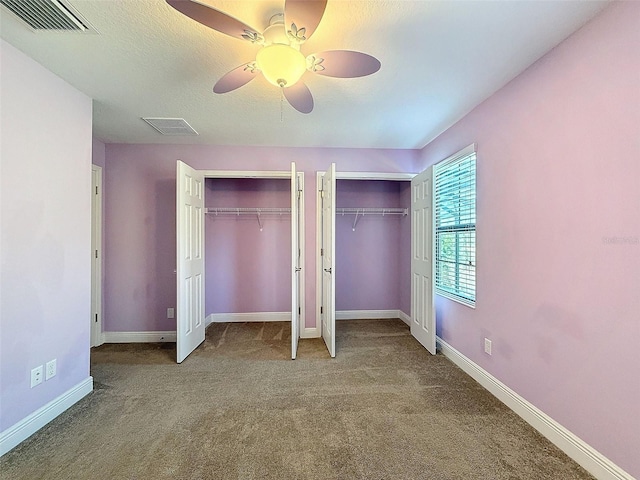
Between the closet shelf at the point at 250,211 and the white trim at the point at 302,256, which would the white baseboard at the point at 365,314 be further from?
the closet shelf at the point at 250,211

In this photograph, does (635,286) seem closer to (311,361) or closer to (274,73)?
(274,73)

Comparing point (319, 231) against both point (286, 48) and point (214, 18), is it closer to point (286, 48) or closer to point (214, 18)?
point (286, 48)

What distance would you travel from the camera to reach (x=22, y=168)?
1818 mm

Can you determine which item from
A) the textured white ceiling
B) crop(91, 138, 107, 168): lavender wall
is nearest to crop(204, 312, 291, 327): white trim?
crop(91, 138, 107, 168): lavender wall

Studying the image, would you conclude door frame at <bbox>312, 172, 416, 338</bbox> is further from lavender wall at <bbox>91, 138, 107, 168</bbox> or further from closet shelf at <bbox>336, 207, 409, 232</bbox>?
lavender wall at <bbox>91, 138, 107, 168</bbox>

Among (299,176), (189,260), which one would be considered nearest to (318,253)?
(299,176)

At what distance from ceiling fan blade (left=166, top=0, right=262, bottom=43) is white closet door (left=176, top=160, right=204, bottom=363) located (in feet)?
6.29

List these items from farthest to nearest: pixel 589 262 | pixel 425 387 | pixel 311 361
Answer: pixel 311 361 → pixel 425 387 → pixel 589 262

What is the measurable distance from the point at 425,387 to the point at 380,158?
8.78ft

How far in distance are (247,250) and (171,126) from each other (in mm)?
1931

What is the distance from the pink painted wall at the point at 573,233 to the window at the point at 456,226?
279 millimetres

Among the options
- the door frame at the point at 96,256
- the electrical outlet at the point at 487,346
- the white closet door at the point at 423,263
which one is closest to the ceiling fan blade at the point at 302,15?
the white closet door at the point at 423,263

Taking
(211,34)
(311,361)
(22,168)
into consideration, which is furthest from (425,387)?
(22,168)

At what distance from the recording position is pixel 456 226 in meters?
2.95
